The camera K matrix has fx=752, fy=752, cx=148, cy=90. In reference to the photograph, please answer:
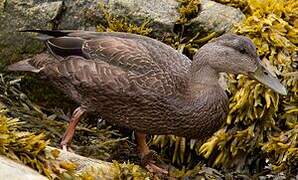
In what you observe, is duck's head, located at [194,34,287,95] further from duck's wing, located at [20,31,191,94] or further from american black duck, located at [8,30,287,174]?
duck's wing, located at [20,31,191,94]

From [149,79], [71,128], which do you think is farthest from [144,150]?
[149,79]

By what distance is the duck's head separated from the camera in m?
5.66

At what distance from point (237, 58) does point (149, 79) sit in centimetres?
71

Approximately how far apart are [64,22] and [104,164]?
1.92 m

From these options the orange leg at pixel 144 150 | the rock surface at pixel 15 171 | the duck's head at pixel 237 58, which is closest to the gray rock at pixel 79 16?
the duck's head at pixel 237 58

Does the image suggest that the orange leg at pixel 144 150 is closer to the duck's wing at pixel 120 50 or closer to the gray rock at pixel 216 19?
the duck's wing at pixel 120 50

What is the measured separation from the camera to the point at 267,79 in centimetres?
574

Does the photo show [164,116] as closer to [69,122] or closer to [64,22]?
[69,122]

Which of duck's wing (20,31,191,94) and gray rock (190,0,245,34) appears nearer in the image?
duck's wing (20,31,191,94)

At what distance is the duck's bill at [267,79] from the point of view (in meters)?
5.71

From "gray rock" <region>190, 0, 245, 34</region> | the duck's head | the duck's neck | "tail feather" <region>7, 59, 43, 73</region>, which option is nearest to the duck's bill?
the duck's head

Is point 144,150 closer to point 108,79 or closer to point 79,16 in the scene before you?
point 108,79

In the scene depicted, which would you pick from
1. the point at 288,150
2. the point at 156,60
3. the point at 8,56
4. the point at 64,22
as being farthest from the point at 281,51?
the point at 8,56

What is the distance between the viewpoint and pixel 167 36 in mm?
6699
